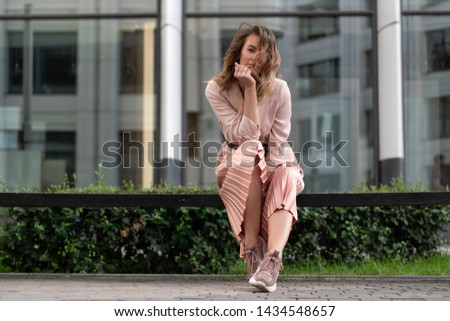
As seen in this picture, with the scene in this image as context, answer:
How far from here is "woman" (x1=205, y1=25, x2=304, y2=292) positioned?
4723 millimetres

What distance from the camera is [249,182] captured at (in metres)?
4.77

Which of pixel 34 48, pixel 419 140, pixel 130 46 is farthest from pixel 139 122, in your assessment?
pixel 419 140

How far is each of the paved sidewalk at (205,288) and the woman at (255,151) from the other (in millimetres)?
314

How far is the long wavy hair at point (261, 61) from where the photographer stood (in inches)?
192

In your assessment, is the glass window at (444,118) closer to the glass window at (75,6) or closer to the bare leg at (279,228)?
the glass window at (75,6)

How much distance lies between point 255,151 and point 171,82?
6723mm

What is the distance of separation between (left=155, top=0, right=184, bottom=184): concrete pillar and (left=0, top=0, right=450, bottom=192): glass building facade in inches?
3.5

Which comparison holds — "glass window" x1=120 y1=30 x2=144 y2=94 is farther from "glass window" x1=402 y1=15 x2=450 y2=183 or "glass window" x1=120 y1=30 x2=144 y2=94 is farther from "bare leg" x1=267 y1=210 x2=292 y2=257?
"bare leg" x1=267 y1=210 x2=292 y2=257

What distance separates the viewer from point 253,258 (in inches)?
190

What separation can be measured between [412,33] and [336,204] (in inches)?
266

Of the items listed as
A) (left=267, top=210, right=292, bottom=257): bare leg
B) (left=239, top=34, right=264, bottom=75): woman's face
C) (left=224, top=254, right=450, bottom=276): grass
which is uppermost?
(left=239, top=34, right=264, bottom=75): woman's face

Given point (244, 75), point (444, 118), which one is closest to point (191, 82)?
point (444, 118)

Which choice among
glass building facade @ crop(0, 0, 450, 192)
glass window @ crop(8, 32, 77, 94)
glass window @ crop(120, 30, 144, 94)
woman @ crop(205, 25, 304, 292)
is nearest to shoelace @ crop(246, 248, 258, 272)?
woman @ crop(205, 25, 304, 292)

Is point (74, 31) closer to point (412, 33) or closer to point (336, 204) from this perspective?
point (412, 33)
